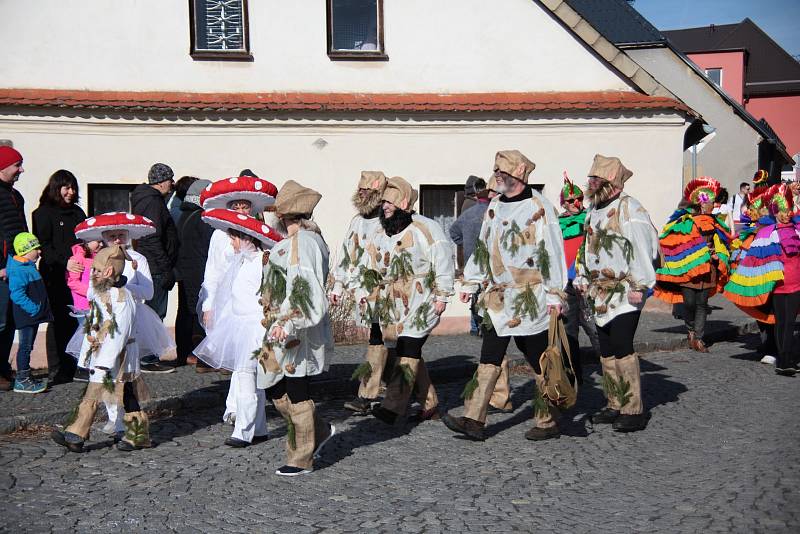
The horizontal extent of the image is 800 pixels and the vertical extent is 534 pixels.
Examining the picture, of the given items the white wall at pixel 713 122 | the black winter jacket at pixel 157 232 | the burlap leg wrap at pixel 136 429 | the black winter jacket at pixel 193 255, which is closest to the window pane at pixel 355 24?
the black winter jacket at pixel 193 255

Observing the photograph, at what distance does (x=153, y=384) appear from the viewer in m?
10.0

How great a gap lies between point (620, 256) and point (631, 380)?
3.22 ft

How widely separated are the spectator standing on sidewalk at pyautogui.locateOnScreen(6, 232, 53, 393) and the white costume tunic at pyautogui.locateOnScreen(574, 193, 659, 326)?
4867 mm

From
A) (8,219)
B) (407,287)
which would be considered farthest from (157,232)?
(407,287)

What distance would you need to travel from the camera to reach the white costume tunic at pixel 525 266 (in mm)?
7891

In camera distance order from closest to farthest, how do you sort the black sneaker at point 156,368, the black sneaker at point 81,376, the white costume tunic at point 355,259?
the white costume tunic at point 355,259 → the black sneaker at point 81,376 → the black sneaker at point 156,368

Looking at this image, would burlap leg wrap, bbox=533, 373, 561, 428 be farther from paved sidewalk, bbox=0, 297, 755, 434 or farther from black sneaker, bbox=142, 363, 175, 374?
black sneaker, bbox=142, 363, 175, 374

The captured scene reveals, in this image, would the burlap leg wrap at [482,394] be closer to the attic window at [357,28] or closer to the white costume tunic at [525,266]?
the white costume tunic at [525,266]

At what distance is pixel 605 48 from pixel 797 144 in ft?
153

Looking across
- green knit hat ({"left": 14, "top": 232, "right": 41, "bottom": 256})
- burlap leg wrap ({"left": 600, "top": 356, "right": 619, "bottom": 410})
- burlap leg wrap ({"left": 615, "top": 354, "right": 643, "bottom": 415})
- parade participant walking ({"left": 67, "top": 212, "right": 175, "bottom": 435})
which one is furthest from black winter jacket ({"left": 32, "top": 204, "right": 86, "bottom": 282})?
burlap leg wrap ({"left": 615, "top": 354, "right": 643, "bottom": 415})

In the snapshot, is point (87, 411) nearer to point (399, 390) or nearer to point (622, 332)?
point (399, 390)

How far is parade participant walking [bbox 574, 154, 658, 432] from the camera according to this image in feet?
27.2

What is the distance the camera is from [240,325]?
310 inches

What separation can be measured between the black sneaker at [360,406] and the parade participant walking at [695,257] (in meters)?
5.60
